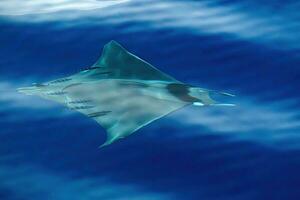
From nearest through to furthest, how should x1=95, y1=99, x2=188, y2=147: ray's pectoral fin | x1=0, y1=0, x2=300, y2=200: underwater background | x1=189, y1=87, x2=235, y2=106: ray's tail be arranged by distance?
x1=0, y1=0, x2=300, y2=200: underwater background
x1=95, y1=99, x2=188, y2=147: ray's pectoral fin
x1=189, y1=87, x2=235, y2=106: ray's tail

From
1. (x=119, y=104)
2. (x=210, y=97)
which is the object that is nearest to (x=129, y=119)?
(x=119, y=104)

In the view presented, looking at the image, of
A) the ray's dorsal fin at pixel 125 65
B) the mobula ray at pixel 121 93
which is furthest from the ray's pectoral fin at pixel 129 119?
the ray's dorsal fin at pixel 125 65

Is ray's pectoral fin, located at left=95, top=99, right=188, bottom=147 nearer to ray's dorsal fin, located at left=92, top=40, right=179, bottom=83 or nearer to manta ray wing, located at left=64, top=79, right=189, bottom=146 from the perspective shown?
manta ray wing, located at left=64, top=79, right=189, bottom=146

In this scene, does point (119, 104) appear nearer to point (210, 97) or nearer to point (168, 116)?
point (168, 116)

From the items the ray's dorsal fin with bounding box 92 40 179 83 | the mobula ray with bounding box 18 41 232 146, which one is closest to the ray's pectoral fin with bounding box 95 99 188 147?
the mobula ray with bounding box 18 41 232 146

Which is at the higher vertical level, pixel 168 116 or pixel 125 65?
pixel 125 65

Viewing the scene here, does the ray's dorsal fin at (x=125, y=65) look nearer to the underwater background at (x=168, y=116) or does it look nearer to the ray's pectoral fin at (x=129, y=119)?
the underwater background at (x=168, y=116)

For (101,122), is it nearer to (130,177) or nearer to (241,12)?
(130,177)
